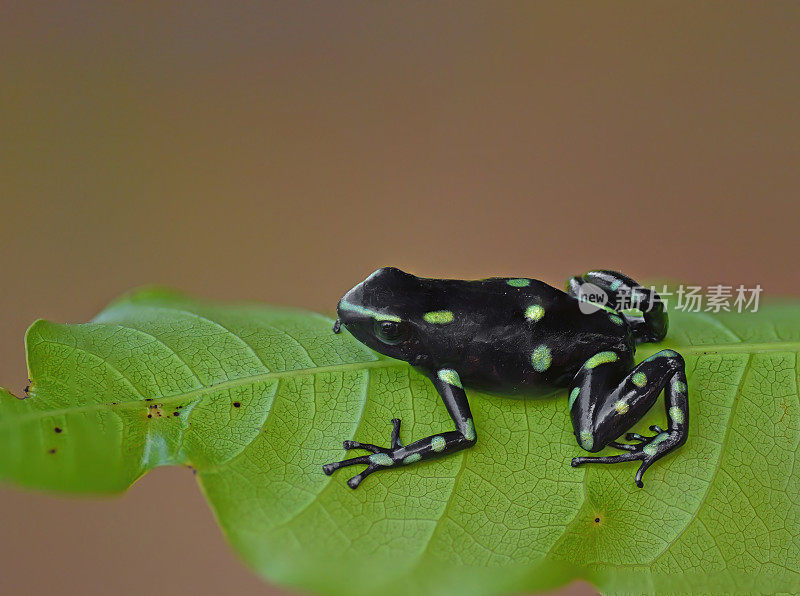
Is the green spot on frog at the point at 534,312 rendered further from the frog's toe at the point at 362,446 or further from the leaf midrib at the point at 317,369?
the frog's toe at the point at 362,446

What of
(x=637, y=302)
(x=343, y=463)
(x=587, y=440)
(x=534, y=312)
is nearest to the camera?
(x=343, y=463)

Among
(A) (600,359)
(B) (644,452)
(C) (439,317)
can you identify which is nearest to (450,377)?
(C) (439,317)

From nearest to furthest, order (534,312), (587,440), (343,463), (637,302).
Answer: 1. (343,463)
2. (587,440)
3. (534,312)
4. (637,302)

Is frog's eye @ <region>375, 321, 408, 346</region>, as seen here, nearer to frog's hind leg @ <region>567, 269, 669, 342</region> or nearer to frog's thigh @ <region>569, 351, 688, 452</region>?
frog's thigh @ <region>569, 351, 688, 452</region>

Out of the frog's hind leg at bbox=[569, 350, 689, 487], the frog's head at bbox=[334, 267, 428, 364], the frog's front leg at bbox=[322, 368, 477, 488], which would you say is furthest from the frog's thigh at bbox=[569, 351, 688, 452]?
the frog's head at bbox=[334, 267, 428, 364]

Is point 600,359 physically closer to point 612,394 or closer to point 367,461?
point 612,394

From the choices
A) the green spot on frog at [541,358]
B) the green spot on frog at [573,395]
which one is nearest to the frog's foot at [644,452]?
the green spot on frog at [573,395]
